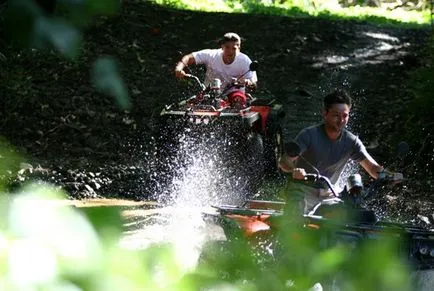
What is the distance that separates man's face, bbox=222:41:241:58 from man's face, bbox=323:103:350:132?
3.77 meters

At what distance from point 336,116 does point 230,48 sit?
A: 3858mm

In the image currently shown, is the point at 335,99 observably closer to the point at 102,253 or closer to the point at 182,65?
the point at 182,65

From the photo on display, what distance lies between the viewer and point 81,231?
2.58 ft

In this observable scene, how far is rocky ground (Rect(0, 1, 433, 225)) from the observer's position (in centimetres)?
1178

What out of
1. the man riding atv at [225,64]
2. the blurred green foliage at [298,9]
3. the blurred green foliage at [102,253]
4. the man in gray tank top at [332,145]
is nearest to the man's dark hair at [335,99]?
the man in gray tank top at [332,145]

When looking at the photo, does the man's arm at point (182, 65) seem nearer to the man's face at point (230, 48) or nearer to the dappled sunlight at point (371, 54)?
the man's face at point (230, 48)

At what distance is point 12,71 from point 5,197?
15.5 metres

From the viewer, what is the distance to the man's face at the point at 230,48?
35.8 ft

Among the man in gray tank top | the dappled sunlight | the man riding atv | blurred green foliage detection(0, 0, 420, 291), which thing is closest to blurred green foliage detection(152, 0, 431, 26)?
the dappled sunlight

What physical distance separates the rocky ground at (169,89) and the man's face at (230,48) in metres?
1.54

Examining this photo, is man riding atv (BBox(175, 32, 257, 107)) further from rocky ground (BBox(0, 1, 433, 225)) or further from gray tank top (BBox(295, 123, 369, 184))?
gray tank top (BBox(295, 123, 369, 184))

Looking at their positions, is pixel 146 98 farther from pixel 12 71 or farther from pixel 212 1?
pixel 212 1

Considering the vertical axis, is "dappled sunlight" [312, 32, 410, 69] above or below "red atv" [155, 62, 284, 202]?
below

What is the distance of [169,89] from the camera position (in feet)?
52.9
